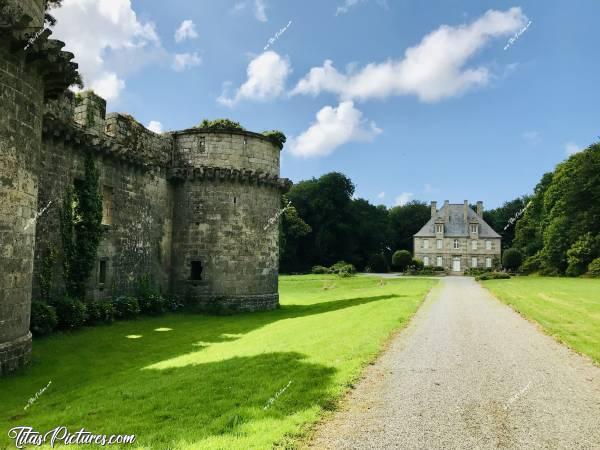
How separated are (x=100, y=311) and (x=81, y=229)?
2.92m

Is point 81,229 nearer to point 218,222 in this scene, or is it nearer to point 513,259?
point 218,222

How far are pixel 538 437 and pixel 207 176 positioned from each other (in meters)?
18.2

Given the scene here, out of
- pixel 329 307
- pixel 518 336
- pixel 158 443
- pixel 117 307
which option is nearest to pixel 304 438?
pixel 158 443

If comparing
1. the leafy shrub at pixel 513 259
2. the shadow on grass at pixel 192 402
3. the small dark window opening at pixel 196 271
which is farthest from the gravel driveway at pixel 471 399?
the leafy shrub at pixel 513 259

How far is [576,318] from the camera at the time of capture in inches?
647

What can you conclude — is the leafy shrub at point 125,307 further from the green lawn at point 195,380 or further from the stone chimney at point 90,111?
the stone chimney at point 90,111

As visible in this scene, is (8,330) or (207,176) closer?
(8,330)

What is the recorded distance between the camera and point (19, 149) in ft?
32.8

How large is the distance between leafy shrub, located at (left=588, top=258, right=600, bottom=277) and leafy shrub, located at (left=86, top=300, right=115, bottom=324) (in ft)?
138

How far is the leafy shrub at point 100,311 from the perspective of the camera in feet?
53.6

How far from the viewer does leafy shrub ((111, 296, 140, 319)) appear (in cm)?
1791

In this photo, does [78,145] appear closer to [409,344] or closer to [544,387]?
[409,344]

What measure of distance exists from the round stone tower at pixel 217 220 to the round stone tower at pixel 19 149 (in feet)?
36.4

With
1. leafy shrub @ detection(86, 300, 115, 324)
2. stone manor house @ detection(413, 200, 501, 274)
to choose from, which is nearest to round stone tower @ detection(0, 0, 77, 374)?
leafy shrub @ detection(86, 300, 115, 324)
